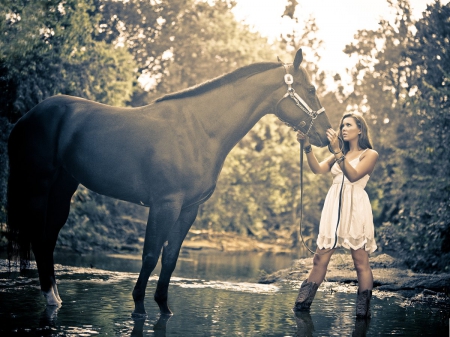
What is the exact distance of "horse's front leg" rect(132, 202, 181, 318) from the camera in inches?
249

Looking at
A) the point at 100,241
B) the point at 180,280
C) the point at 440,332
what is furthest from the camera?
the point at 100,241

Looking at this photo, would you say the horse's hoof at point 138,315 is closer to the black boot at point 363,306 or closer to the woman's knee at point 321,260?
the woman's knee at point 321,260

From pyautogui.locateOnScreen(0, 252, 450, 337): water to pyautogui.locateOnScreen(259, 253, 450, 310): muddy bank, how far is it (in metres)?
0.45

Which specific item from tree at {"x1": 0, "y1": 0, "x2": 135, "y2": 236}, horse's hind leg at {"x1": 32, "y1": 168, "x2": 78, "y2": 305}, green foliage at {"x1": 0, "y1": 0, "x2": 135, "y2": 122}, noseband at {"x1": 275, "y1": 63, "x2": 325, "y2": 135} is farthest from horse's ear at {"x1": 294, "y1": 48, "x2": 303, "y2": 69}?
green foliage at {"x1": 0, "y1": 0, "x2": 135, "y2": 122}

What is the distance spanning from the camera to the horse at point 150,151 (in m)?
6.46

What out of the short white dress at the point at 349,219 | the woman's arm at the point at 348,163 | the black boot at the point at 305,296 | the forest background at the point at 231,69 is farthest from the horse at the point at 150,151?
the forest background at the point at 231,69

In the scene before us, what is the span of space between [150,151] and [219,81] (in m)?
1.12

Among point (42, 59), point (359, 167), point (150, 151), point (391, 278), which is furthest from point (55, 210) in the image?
point (42, 59)

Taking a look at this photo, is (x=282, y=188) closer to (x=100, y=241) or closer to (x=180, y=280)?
(x=100, y=241)

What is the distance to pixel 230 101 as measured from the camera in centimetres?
691

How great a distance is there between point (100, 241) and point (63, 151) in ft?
40.1

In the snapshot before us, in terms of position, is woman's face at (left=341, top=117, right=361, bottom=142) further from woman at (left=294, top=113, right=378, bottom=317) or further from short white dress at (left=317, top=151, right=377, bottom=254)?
short white dress at (left=317, top=151, right=377, bottom=254)

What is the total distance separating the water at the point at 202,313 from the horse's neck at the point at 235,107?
5.83ft

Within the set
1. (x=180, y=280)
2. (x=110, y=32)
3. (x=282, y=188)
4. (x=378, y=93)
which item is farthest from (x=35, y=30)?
(x=378, y=93)
